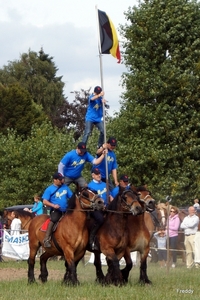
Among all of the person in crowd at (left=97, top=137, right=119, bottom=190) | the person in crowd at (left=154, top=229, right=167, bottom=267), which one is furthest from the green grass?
the person in crowd at (left=97, top=137, right=119, bottom=190)

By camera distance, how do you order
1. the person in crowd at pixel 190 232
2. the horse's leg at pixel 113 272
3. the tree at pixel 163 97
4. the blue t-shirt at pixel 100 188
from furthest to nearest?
the tree at pixel 163 97 → the person in crowd at pixel 190 232 → the blue t-shirt at pixel 100 188 → the horse's leg at pixel 113 272

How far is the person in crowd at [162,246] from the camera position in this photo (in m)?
21.1

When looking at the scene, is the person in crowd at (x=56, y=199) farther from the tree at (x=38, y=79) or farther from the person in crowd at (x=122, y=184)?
the tree at (x=38, y=79)

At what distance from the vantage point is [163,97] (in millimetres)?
39531

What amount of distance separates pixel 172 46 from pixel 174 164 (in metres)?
5.94

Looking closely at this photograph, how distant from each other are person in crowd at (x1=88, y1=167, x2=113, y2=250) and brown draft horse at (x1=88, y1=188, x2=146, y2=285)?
13 cm

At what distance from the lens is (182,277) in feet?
57.1

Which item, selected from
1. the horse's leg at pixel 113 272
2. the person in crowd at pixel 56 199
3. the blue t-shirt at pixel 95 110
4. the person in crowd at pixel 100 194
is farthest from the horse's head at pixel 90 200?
the blue t-shirt at pixel 95 110

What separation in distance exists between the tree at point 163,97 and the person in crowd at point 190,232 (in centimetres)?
1606

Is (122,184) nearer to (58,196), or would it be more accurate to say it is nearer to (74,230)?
(58,196)

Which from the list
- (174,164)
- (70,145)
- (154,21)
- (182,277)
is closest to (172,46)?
(154,21)

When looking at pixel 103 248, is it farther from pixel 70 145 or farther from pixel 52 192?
pixel 70 145

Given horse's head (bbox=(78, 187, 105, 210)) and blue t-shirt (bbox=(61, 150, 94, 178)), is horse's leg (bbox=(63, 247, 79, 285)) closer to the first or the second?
horse's head (bbox=(78, 187, 105, 210))

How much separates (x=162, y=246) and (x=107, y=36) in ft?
20.8
